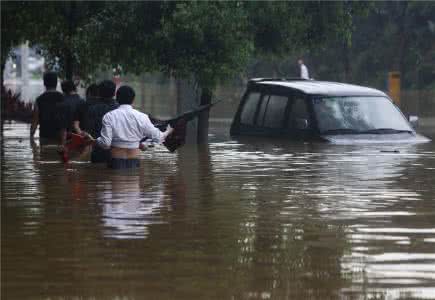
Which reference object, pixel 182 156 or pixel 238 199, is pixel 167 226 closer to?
pixel 238 199

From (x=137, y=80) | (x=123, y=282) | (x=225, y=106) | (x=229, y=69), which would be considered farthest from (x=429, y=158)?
(x=137, y=80)

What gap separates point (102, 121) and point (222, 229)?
610 centimetres

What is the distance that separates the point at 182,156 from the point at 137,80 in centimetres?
7097

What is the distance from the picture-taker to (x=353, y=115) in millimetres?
24375

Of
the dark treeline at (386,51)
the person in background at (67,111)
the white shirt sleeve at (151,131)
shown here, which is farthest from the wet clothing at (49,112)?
the dark treeline at (386,51)

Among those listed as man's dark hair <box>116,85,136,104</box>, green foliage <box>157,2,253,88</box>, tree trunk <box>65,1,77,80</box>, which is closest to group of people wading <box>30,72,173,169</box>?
man's dark hair <box>116,85,136,104</box>

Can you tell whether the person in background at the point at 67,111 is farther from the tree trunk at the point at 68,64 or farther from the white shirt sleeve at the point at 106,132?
the tree trunk at the point at 68,64

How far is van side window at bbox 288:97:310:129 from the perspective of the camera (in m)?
24.5

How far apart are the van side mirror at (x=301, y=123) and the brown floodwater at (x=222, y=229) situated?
2.22 m

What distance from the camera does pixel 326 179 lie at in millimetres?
18516

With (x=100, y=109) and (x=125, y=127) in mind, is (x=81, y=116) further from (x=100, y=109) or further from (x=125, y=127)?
(x=125, y=127)

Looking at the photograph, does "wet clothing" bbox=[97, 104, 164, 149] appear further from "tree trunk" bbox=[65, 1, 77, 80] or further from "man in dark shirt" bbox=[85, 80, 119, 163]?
"tree trunk" bbox=[65, 1, 77, 80]

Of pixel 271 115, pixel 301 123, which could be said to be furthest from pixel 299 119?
pixel 271 115

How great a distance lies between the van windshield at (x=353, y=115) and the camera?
24.4 meters
